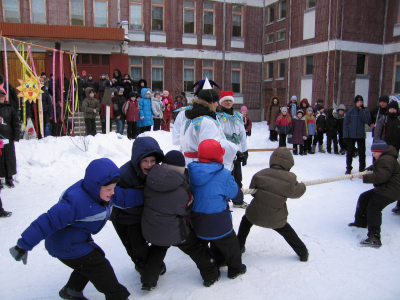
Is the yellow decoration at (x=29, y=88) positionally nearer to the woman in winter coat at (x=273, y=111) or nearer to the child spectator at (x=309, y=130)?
the woman in winter coat at (x=273, y=111)

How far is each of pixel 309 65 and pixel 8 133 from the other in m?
16.0

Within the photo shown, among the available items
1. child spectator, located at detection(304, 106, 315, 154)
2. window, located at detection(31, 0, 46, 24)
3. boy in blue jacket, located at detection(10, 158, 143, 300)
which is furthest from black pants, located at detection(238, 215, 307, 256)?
window, located at detection(31, 0, 46, 24)

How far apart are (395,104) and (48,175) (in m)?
7.33

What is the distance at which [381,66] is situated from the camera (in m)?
17.1

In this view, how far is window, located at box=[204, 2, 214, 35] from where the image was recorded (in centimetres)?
1938

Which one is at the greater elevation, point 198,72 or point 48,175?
point 198,72

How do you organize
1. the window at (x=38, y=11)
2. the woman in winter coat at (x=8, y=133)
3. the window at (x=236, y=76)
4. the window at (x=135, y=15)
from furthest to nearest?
the window at (x=236, y=76) < the window at (x=135, y=15) < the window at (x=38, y=11) < the woman in winter coat at (x=8, y=133)

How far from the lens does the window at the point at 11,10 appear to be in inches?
619

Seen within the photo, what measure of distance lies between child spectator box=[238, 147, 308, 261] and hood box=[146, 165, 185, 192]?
1005mm

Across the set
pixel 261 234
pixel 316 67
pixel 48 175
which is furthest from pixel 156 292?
pixel 316 67

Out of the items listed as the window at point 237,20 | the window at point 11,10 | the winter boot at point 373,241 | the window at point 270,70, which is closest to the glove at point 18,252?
the winter boot at point 373,241

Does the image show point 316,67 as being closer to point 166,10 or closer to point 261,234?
point 166,10

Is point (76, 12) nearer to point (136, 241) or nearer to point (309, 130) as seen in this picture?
point (309, 130)

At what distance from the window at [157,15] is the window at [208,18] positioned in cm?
272
